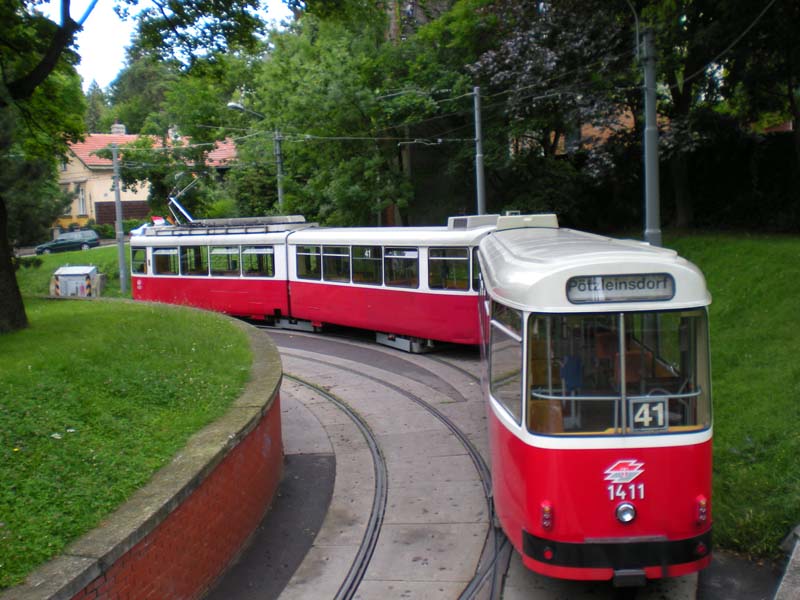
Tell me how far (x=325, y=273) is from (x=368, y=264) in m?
1.82

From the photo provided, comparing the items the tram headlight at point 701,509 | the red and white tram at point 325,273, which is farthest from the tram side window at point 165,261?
the tram headlight at point 701,509

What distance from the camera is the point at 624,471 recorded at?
18.6 feet

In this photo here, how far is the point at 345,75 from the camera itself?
26109mm

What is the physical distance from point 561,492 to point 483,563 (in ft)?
6.03

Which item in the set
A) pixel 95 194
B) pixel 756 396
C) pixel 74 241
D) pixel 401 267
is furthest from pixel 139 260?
pixel 95 194

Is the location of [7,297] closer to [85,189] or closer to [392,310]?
[392,310]

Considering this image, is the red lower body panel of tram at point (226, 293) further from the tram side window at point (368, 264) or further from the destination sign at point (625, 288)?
the destination sign at point (625, 288)

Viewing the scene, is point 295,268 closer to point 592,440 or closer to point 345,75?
point 345,75

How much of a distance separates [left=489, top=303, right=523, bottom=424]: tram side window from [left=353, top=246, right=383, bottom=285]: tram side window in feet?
34.3

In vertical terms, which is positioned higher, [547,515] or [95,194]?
[95,194]

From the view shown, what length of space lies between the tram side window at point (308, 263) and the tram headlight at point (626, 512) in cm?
1456

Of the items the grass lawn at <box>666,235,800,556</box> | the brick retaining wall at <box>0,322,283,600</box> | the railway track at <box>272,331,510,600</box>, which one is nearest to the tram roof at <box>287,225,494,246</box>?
the railway track at <box>272,331,510,600</box>

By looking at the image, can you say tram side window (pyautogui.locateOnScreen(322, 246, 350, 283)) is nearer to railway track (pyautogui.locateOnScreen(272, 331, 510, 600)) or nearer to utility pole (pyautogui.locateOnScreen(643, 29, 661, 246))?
railway track (pyautogui.locateOnScreen(272, 331, 510, 600))


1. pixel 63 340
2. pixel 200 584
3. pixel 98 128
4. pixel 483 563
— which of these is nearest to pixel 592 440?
pixel 483 563
